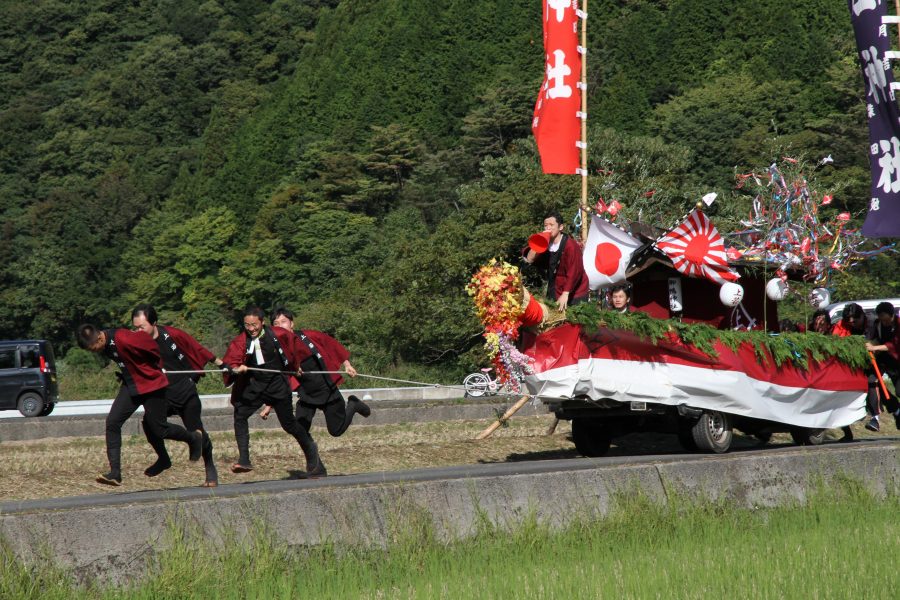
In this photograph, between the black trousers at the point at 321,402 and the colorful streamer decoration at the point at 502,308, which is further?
the black trousers at the point at 321,402

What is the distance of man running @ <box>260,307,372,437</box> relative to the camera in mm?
13117

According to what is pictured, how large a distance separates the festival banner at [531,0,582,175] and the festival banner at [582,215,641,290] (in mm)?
3471

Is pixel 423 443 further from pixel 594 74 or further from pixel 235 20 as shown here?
pixel 235 20

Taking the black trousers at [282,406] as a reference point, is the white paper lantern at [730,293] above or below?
above

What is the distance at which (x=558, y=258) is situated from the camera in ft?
41.4

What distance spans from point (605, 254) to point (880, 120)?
3.76 meters

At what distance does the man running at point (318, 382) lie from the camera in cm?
1312

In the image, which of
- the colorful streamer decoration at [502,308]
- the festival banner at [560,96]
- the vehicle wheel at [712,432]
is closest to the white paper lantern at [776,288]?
the vehicle wheel at [712,432]

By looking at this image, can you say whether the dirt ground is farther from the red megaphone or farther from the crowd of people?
the red megaphone

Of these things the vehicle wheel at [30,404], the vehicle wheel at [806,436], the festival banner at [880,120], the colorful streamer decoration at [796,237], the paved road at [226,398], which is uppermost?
the festival banner at [880,120]

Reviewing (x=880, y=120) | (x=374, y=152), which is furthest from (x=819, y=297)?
(x=374, y=152)

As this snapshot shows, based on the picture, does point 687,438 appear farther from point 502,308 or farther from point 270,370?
point 270,370

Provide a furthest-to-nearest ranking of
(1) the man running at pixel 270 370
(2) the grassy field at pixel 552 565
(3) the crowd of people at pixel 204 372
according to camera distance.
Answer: (1) the man running at pixel 270 370
(3) the crowd of people at pixel 204 372
(2) the grassy field at pixel 552 565

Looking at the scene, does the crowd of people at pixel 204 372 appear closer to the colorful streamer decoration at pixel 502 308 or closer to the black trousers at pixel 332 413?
the black trousers at pixel 332 413
